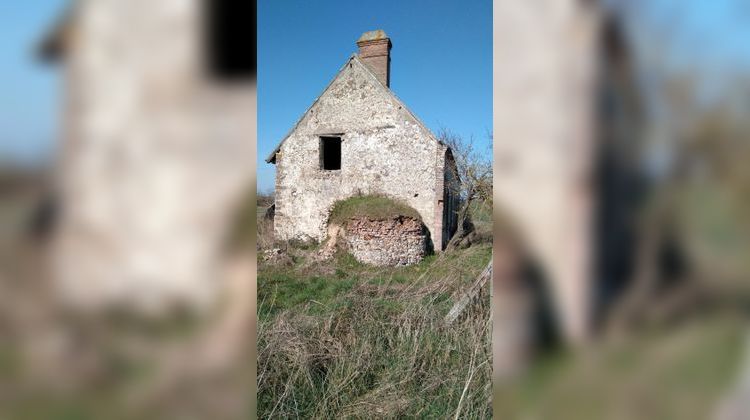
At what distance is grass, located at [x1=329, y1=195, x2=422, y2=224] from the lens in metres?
13.2

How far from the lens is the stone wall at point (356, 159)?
45.0ft

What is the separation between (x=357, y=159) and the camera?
14.3 metres

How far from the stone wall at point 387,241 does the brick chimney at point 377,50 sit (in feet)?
17.0

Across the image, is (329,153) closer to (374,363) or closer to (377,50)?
(377,50)

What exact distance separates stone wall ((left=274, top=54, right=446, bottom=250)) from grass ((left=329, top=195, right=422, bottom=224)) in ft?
0.71

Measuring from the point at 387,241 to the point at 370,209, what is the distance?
1180 mm

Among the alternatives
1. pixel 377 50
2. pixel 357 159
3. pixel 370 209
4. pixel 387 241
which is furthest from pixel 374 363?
pixel 377 50
